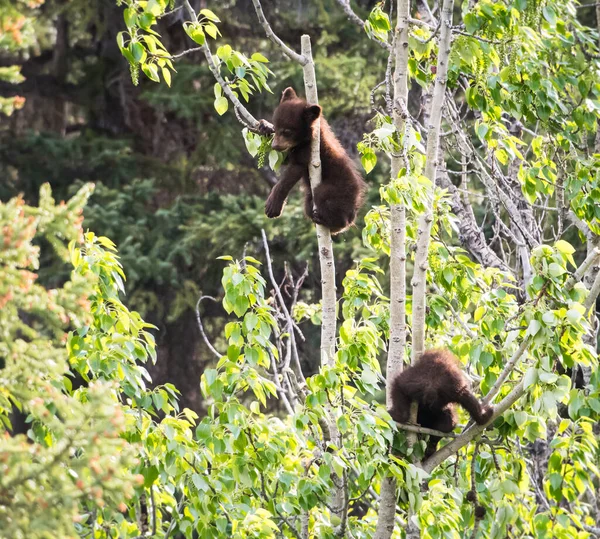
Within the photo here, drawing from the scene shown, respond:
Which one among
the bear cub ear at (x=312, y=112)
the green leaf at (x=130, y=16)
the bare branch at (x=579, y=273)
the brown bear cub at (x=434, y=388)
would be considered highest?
the green leaf at (x=130, y=16)

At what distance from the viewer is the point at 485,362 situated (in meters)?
3.93

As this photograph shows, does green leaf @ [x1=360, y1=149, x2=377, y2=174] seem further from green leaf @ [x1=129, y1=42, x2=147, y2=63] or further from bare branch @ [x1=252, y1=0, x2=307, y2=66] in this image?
green leaf @ [x1=129, y1=42, x2=147, y2=63]

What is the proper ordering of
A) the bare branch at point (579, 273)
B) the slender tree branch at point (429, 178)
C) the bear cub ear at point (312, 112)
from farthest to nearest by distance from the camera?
the bear cub ear at point (312, 112)
the slender tree branch at point (429, 178)
the bare branch at point (579, 273)

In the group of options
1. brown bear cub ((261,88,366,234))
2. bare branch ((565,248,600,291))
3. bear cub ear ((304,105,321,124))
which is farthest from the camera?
brown bear cub ((261,88,366,234))

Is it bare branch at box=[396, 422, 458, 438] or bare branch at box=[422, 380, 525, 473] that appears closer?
bare branch at box=[422, 380, 525, 473]

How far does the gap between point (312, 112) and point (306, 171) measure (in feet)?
2.13

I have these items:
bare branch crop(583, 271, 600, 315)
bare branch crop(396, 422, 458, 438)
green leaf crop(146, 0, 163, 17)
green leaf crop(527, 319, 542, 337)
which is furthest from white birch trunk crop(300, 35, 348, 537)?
bare branch crop(583, 271, 600, 315)

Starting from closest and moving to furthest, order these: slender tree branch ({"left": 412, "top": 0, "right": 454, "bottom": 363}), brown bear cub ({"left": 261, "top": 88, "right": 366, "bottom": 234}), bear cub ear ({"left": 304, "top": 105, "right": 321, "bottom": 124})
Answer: slender tree branch ({"left": 412, "top": 0, "right": 454, "bottom": 363}) → bear cub ear ({"left": 304, "top": 105, "right": 321, "bottom": 124}) → brown bear cub ({"left": 261, "top": 88, "right": 366, "bottom": 234})

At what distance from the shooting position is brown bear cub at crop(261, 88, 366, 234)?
14.6 ft

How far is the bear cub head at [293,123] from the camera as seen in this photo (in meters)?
4.34

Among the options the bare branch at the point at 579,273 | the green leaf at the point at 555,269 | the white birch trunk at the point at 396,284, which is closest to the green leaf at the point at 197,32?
the white birch trunk at the point at 396,284

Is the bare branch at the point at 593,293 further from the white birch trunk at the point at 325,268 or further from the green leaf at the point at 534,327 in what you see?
the white birch trunk at the point at 325,268

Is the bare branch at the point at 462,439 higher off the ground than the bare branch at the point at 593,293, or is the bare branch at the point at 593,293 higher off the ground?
the bare branch at the point at 593,293

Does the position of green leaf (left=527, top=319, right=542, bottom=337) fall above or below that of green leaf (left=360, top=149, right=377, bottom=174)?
below
